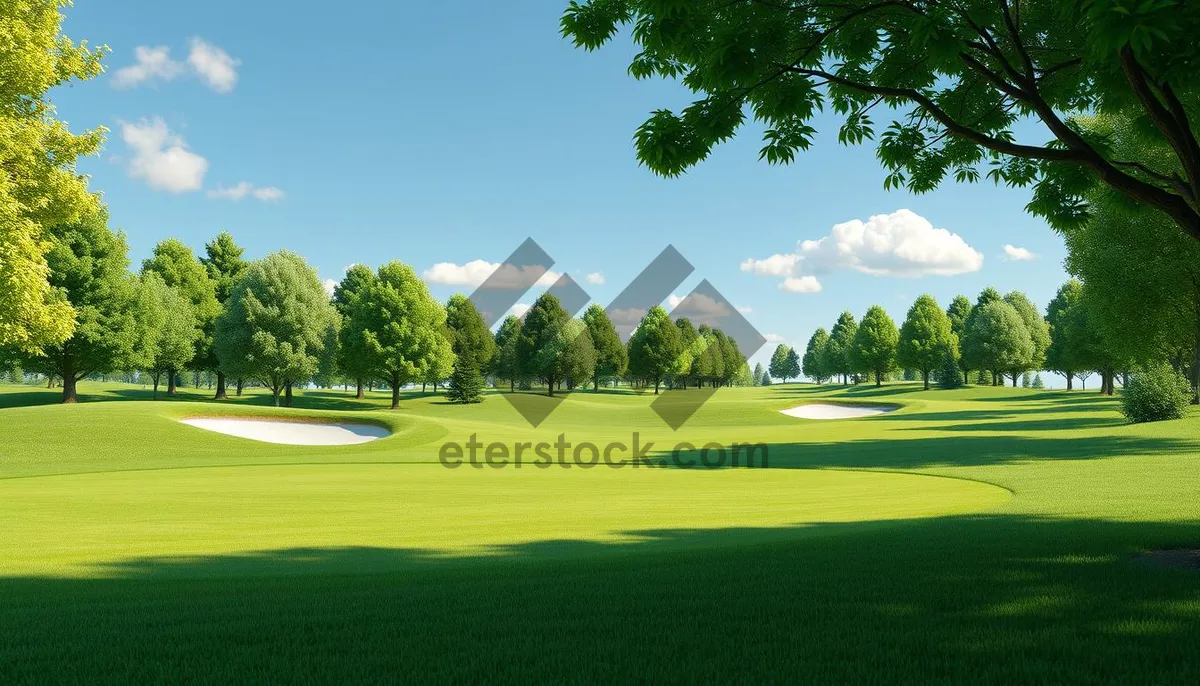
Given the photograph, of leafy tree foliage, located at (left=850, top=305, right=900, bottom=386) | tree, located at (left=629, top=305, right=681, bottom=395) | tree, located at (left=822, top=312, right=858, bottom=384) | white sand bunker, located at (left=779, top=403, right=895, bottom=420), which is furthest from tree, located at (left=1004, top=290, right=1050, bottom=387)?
tree, located at (left=629, top=305, right=681, bottom=395)

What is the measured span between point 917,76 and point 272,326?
49842mm

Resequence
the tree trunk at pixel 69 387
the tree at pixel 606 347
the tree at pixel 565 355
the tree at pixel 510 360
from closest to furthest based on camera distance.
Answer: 1. the tree trunk at pixel 69 387
2. the tree at pixel 565 355
3. the tree at pixel 510 360
4. the tree at pixel 606 347

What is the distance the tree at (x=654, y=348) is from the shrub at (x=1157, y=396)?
53.6 meters

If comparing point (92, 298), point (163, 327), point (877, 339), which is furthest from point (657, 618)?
point (877, 339)

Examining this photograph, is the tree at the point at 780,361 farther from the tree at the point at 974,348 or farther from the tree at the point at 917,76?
the tree at the point at 917,76

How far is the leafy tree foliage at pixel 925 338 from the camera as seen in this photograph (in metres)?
84.8

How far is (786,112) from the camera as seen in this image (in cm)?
783

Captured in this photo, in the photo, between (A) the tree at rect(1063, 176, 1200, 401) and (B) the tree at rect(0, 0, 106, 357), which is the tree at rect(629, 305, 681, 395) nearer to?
(A) the tree at rect(1063, 176, 1200, 401)

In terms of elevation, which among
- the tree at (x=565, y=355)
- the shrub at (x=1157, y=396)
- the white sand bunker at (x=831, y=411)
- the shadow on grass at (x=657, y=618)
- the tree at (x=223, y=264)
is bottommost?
the white sand bunker at (x=831, y=411)

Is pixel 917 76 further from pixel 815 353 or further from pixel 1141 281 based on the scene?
pixel 815 353

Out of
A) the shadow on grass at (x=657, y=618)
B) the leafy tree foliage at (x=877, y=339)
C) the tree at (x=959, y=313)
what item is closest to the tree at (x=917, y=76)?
the shadow on grass at (x=657, y=618)

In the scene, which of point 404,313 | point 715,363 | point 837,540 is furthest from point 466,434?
point 715,363

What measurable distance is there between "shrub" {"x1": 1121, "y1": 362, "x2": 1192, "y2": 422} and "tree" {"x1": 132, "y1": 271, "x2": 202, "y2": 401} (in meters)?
57.7

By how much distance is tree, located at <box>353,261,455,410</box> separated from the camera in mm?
54188
